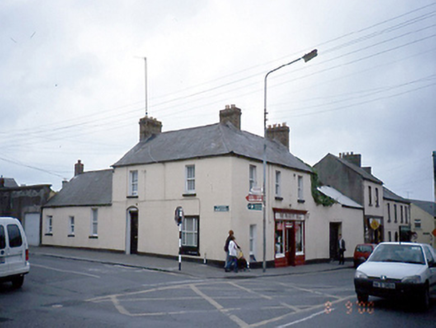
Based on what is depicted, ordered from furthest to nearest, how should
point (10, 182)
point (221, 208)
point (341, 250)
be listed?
point (10, 182), point (341, 250), point (221, 208)

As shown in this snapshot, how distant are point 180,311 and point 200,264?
1238 centimetres

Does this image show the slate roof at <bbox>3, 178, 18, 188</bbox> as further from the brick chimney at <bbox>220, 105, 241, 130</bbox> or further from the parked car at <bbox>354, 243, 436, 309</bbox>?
the parked car at <bbox>354, 243, 436, 309</bbox>

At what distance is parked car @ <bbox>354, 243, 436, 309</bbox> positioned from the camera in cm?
995

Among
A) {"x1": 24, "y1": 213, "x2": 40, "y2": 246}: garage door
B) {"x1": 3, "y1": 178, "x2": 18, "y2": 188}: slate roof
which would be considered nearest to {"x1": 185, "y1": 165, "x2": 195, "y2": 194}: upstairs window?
{"x1": 24, "y1": 213, "x2": 40, "y2": 246}: garage door

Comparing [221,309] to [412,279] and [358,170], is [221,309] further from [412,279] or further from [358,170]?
[358,170]

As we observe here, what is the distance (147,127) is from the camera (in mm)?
29484

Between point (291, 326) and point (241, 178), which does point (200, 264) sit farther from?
point (291, 326)

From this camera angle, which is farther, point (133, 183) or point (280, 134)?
point (280, 134)

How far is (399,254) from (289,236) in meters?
15.7

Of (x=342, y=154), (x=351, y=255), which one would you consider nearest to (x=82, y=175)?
(x=351, y=255)

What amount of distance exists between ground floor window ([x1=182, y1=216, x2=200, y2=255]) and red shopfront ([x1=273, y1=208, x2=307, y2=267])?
4.93 m

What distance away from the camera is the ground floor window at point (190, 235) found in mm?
23062

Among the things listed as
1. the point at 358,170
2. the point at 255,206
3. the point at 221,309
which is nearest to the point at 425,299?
the point at 221,309

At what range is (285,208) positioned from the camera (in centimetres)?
2619
